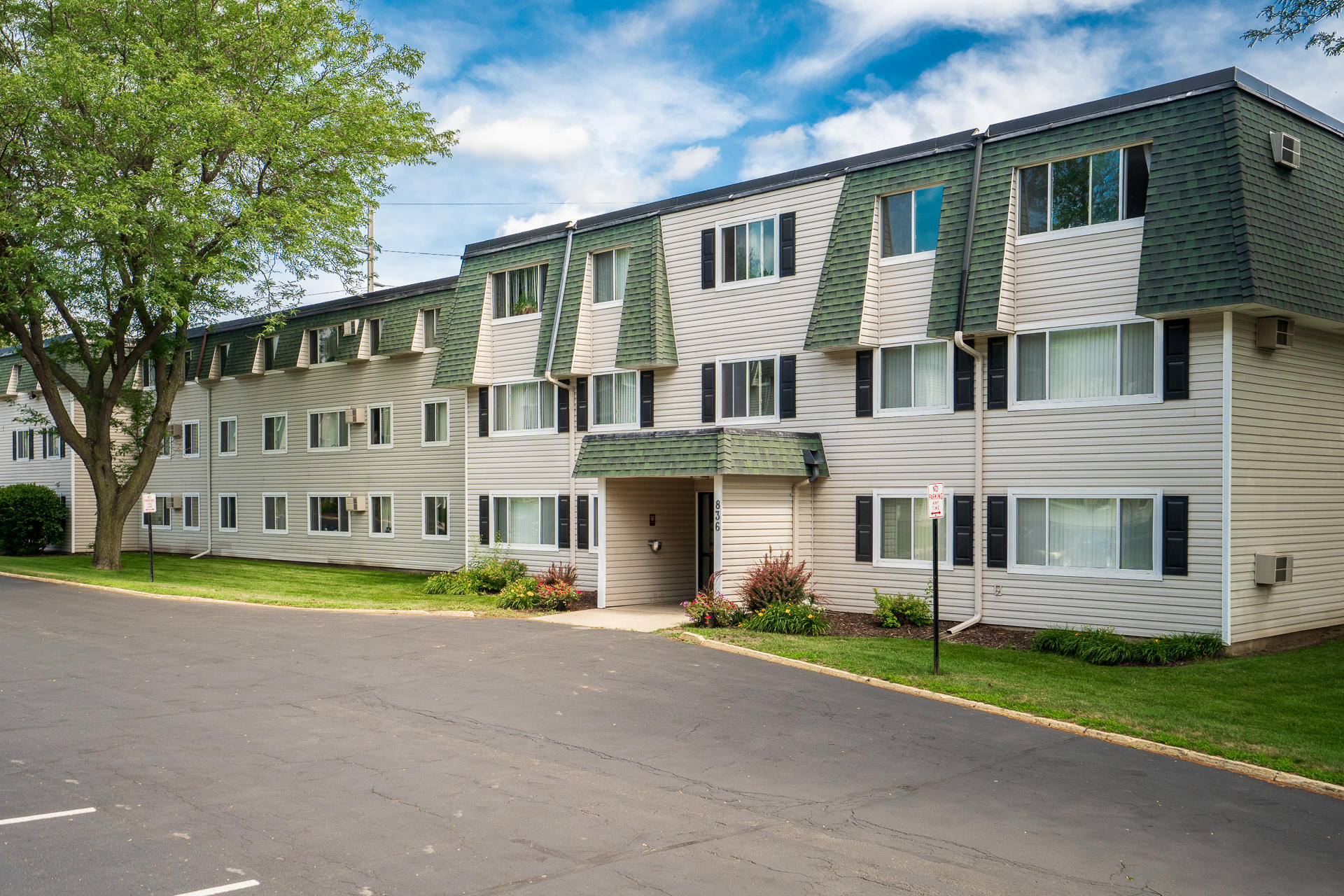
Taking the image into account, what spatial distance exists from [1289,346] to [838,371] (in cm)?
769

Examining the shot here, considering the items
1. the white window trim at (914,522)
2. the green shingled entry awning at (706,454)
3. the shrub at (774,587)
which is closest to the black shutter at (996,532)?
the white window trim at (914,522)

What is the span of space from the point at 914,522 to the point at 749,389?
188 inches

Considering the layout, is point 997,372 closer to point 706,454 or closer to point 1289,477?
point 1289,477

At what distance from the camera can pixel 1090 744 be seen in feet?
34.1

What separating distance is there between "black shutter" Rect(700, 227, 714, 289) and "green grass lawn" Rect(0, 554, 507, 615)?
8404 millimetres

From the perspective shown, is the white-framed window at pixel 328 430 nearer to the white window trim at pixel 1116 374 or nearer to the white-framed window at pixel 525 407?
the white-framed window at pixel 525 407

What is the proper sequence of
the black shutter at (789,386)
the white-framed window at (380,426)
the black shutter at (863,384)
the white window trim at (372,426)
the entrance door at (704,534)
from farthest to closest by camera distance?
the white-framed window at (380,426) → the white window trim at (372,426) → the entrance door at (704,534) → the black shutter at (789,386) → the black shutter at (863,384)

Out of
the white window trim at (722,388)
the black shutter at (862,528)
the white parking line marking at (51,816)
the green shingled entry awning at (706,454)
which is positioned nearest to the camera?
the white parking line marking at (51,816)

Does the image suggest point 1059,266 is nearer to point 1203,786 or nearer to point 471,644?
point 1203,786

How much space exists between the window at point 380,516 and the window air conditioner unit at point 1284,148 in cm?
2483

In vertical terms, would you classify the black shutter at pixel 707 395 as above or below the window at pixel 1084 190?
below

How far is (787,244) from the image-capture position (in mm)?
20391

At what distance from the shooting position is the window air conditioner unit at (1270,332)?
15.2 metres

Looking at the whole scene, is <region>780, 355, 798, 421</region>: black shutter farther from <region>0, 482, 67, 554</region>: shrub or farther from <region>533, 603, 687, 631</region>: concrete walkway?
<region>0, 482, 67, 554</region>: shrub
